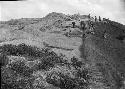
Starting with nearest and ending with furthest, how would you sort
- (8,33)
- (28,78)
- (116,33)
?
1. (28,78)
2. (8,33)
3. (116,33)

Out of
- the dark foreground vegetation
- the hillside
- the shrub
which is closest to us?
the dark foreground vegetation

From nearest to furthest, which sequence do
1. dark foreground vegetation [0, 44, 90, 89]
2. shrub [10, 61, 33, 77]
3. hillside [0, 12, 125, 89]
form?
dark foreground vegetation [0, 44, 90, 89]
hillside [0, 12, 125, 89]
shrub [10, 61, 33, 77]

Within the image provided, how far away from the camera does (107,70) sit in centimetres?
2695

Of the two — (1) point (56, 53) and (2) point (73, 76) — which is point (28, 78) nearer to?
(2) point (73, 76)

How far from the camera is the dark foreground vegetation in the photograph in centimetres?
2205

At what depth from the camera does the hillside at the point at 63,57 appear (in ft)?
75.2

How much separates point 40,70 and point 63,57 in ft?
12.2

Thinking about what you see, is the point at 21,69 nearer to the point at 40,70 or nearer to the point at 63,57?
the point at 40,70

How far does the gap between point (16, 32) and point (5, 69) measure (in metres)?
13.0

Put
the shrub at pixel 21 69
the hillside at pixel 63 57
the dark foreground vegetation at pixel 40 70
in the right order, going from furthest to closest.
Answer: the shrub at pixel 21 69 < the hillside at pixel 63 57 < the dark foreground vegetation at pixel 40 70

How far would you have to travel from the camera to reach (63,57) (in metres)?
27.3

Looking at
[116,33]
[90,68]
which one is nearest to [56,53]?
[90,68]

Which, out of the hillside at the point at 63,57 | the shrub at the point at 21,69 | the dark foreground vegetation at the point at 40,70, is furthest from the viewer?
the shrub at the point at 21,69

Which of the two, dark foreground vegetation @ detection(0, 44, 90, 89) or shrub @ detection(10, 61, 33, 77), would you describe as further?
shrub @ detection(10, 61, 33, 77)
